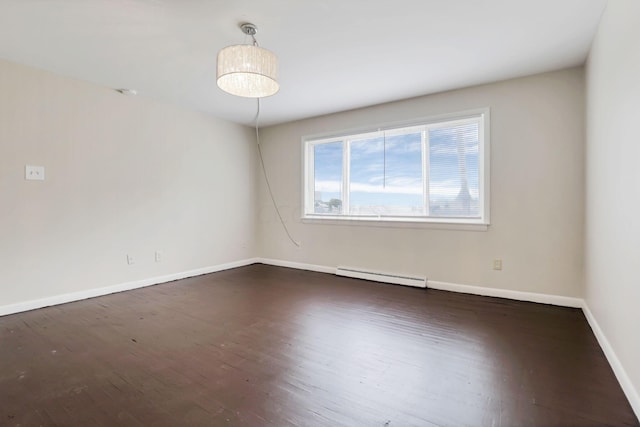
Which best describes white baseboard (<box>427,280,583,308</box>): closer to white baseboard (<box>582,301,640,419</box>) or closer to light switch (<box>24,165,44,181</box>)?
white baseboard (<box>582,301,640,419</box>)

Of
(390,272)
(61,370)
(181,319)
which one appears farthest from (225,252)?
(61,370)

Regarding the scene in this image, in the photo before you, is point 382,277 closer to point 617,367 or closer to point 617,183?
point 617,367

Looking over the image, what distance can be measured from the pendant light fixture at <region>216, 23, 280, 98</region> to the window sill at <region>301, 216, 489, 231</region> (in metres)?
2.35

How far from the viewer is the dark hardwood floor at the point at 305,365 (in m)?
1.49

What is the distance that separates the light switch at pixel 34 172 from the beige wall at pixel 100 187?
0.04 metres

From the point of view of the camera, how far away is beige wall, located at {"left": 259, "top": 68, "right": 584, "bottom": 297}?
2980 mm

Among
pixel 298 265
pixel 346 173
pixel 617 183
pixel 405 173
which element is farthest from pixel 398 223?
pixel 617 183

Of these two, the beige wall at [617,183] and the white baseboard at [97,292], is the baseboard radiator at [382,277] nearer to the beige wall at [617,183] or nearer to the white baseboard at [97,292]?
the beige wall at [617,183]

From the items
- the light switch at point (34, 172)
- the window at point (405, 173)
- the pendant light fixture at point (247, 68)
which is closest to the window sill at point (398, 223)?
the window at point (405, 173)

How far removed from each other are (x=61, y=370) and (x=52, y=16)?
2.37 m

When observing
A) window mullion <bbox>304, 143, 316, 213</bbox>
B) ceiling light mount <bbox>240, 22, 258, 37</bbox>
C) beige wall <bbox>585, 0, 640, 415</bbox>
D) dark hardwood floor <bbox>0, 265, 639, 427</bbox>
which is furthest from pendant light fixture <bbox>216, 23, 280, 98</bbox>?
window mullion <bbox>304, 143, 316, 213</bbox>

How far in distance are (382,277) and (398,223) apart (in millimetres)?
738

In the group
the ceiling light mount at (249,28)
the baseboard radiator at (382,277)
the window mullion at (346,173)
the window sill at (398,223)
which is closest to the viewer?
the ceiling light mount at (249,28)

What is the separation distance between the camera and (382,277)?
405 cm
